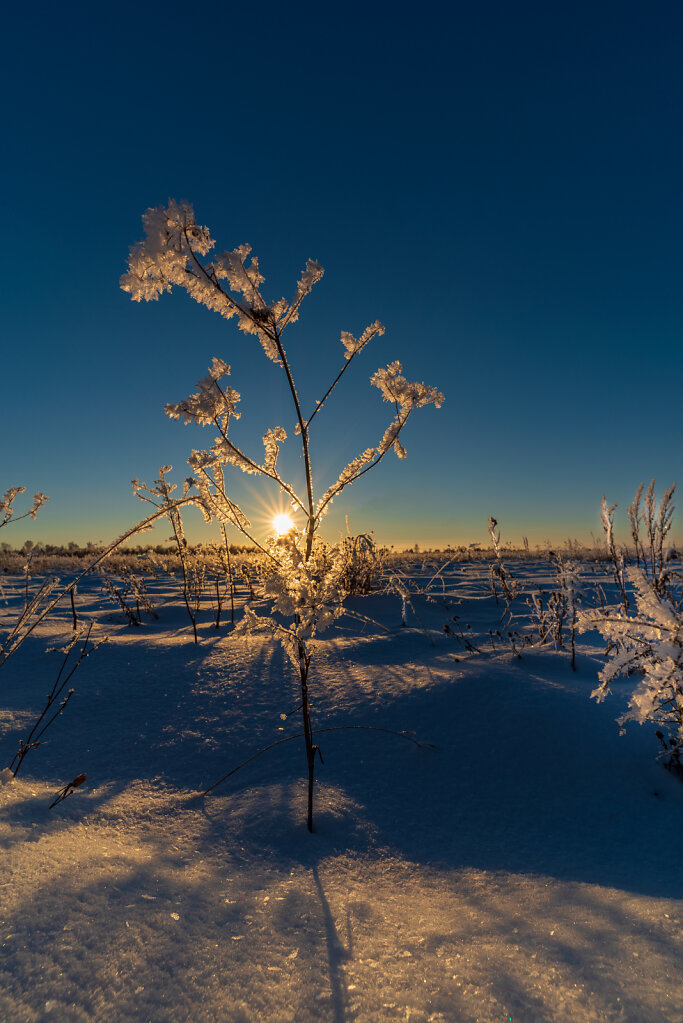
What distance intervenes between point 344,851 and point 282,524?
1.09m

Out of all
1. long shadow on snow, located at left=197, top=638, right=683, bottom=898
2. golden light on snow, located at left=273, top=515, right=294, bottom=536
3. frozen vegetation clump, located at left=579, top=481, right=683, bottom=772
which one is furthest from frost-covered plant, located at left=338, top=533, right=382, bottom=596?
golden light on snow, located at left=273, top=515, right=294, bottom=536

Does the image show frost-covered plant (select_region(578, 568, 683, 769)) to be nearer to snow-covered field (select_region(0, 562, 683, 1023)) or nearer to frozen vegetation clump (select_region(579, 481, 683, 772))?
frozen vegetation clump (select_region(579, 481, 683, 772))

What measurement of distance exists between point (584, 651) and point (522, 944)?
335 centimetres

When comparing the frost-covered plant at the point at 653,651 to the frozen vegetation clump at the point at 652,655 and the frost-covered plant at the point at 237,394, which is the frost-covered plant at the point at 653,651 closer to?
the frozen vegetation clump at the point at 652,655

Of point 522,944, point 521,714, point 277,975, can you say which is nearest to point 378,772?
point 521,714

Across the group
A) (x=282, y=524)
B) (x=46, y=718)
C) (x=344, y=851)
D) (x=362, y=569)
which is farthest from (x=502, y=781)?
(x=362, y=569)

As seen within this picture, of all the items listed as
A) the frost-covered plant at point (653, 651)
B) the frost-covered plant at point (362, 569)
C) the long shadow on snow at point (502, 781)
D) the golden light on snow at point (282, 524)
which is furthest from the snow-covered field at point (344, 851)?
the frost-covered plant at point (362, 569)

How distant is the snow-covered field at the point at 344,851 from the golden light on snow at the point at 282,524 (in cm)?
101

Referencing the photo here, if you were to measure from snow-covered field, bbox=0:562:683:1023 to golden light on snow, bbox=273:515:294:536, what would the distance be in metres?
1.01

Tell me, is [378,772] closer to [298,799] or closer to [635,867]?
[298,799]

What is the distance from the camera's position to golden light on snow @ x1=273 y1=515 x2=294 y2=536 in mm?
1645

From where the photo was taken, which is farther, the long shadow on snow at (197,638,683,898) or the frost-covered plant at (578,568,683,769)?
the frost-covered plant at (578,568,683,769)

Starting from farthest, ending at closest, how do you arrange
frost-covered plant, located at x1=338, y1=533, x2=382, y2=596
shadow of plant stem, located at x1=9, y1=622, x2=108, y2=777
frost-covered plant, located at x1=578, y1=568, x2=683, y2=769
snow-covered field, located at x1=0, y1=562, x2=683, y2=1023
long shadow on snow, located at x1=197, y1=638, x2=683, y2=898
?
frost-covered plant, located at x1=338, y1=533, x2=382, y2=596
shadow of plant stem, located at x1=9, y1=622, x2=108, y2=777
frost-covered plant, located at x1=578, y1=568, x2=683, y2=769
long shadow on snow, located at x1=197, y1=638, x2=683, y2=898
snow-covered field, located at x1=0, y1=562, x2=683, y2=1023

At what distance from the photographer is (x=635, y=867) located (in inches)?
59.9
